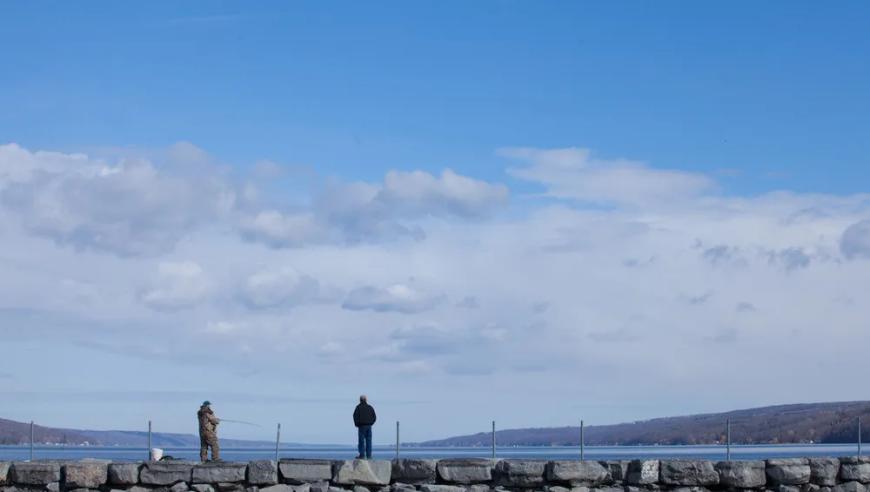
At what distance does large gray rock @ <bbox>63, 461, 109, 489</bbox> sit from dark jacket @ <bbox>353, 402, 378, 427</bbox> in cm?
672

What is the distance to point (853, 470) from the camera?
1984 cm

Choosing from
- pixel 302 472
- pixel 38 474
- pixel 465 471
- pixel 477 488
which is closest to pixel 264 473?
pixel 302 472

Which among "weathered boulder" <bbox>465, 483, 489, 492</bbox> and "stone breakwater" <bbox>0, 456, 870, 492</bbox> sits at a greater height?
"stone breakwater" <bbox>0, 456, 870, 492</bbox>

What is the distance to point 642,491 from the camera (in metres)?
18.9

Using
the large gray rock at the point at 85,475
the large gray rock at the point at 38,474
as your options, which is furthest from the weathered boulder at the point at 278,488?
the large gray rock at the point at 38,474

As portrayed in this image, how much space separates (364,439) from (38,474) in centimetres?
760

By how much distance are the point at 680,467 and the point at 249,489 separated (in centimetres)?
632

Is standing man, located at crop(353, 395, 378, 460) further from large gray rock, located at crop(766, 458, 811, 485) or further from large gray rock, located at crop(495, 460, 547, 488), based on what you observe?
large gray rock, located at crop(766, 458, 811, 485)

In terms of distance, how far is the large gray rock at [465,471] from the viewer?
1875 centimetres

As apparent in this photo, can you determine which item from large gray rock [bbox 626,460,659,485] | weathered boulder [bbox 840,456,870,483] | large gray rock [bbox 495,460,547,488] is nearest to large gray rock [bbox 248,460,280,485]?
large gray rock [bbox 495,460,547,488]

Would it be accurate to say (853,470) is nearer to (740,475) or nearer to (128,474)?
(740,475)

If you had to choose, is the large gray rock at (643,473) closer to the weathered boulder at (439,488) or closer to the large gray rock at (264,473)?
the weathered boulder at (439,488)

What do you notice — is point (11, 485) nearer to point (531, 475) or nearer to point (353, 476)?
point (353, 476)

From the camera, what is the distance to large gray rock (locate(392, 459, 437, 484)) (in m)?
18.7
